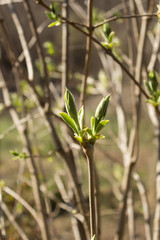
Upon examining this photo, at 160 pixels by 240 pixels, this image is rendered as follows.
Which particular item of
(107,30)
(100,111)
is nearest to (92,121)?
(100,111)

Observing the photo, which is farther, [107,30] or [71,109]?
[107,30]

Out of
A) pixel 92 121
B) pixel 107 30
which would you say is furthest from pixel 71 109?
pixel 107 30

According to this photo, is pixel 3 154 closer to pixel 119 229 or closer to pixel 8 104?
pixel 8 104

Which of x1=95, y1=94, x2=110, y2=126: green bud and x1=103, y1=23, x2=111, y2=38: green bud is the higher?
x1=103, y1=23, x2=111, y2=38: green bud

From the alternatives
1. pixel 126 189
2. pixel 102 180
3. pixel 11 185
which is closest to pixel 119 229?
pixel 126 189

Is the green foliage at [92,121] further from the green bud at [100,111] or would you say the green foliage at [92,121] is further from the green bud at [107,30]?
the green bud at [107,30]

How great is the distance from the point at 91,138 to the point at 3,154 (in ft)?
10.0

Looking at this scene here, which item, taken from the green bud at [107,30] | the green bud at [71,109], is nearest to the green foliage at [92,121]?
the green bud at [71,109]

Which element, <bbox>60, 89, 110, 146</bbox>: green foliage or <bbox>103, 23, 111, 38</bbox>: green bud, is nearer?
<bbox>60, 89, 110, 146</bbox>: green foliage

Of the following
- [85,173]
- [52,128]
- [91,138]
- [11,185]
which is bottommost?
[85,173]

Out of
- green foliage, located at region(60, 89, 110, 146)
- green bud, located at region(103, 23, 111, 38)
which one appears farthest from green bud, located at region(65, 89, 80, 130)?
green bud, located at region(103, 23, 111, 38)

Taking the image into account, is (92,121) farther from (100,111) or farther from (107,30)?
(107,30)

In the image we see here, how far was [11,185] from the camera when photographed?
2520 millimetres

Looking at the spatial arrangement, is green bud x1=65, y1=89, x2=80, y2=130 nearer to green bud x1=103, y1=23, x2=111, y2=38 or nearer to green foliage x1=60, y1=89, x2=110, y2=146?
green foliage x1=60, y1=89, x2=110, y2=146
